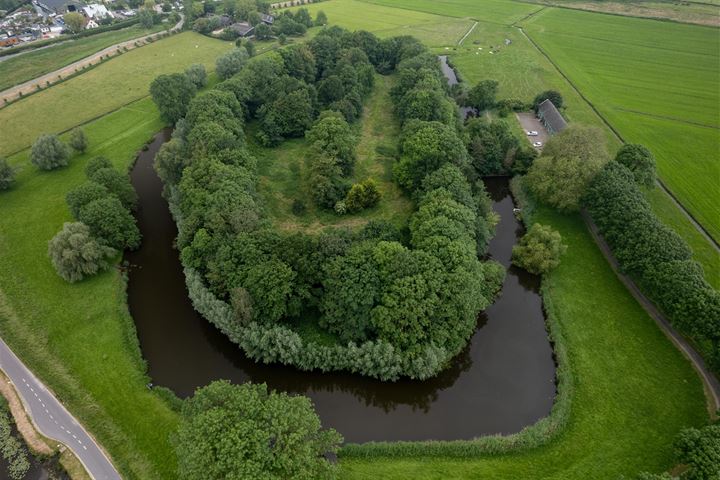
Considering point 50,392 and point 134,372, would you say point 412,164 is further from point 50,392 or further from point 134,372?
point 50,392

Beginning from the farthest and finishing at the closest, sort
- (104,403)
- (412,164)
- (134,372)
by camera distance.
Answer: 1. (412,164)
2. (134,372)
3. (104,403)

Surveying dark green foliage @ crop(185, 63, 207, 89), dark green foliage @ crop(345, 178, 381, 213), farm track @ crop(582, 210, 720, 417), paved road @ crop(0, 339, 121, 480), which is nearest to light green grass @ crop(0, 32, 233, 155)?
dark green foliage @ crop(185, 63, 207, 89)

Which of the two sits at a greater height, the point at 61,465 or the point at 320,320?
the point at 320,320

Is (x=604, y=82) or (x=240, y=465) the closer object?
(x=240, y=465)

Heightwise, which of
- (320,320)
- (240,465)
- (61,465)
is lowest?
(61,465)

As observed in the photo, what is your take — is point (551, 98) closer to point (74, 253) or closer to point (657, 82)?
point (657, 82)

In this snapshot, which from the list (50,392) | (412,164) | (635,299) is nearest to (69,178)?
(50,392)

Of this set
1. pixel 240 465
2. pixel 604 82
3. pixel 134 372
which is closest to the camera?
pixel 240 465
